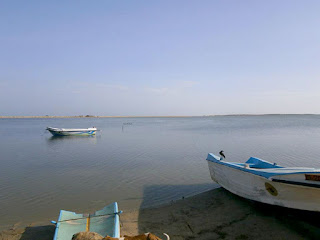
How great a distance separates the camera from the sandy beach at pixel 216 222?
5.86m

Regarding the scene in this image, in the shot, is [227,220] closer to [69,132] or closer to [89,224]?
[89,224]

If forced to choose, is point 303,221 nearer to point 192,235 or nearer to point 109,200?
point 192,235

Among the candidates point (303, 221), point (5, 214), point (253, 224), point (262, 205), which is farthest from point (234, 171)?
point (5, 214)

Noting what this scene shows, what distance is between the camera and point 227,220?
6672mm

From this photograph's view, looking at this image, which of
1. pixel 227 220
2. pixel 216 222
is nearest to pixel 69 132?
pixel 216 222

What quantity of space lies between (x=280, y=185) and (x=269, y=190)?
17.9 inches

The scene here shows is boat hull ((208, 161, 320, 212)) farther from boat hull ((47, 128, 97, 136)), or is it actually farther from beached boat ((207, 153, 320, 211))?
boat hull ((47, 128, 97, 136))

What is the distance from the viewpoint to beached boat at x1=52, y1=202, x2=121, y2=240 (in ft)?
17.9

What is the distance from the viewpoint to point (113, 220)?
19.4 ft

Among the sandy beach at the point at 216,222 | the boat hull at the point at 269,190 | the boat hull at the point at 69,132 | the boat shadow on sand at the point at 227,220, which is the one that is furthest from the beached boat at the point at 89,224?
the boat hull at the point at 69,132

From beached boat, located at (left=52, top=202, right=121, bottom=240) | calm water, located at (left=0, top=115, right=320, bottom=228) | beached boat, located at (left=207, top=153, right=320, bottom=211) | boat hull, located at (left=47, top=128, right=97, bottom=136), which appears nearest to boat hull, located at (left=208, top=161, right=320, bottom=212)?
beached boat, located at (left=207, top=153, right=320, bottom=211)

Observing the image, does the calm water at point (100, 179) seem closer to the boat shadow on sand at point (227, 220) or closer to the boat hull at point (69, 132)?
the boat shadow on sand at point (227, 220)

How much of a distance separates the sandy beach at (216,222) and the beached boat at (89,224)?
68 centimetres

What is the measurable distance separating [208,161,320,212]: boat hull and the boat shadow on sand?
1.52 feet
